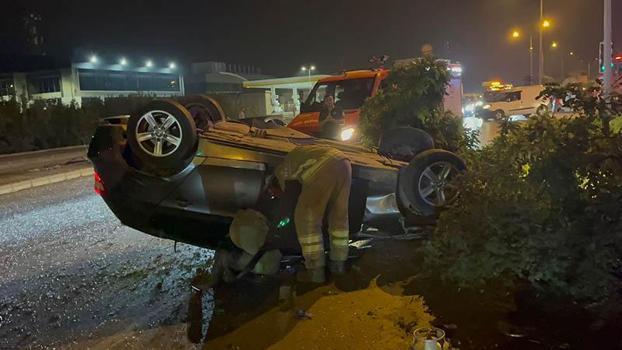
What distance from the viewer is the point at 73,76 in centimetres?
4659

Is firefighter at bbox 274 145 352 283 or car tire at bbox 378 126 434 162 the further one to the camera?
car tire at bbox 378 126 434 162

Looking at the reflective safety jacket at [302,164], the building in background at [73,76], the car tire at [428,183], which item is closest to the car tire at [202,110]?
the reflective safety jacket at [302,164]

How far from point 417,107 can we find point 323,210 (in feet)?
7.78

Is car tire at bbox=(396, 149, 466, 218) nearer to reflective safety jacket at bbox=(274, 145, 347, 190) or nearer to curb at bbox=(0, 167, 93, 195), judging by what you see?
reflective safety jacket at bbox=(274, 145, 347, 190)

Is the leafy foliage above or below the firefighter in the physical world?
above

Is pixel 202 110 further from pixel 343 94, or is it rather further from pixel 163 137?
pixel 343 94

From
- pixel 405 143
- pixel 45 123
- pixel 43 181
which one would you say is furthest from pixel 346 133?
pixel 45 123

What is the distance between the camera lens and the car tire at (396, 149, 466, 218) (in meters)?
5.58

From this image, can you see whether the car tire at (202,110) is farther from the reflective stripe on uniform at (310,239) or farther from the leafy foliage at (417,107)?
the leafy foliage at (417,107)

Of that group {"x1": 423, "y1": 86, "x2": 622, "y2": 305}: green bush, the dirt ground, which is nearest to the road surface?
the dirt ground

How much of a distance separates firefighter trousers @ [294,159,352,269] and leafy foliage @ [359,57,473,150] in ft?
6.50

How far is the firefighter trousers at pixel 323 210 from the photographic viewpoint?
482 centimetres

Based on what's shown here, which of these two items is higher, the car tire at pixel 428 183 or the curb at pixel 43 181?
the car tire at pixel 428 183

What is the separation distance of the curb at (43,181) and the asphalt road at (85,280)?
149 inches
